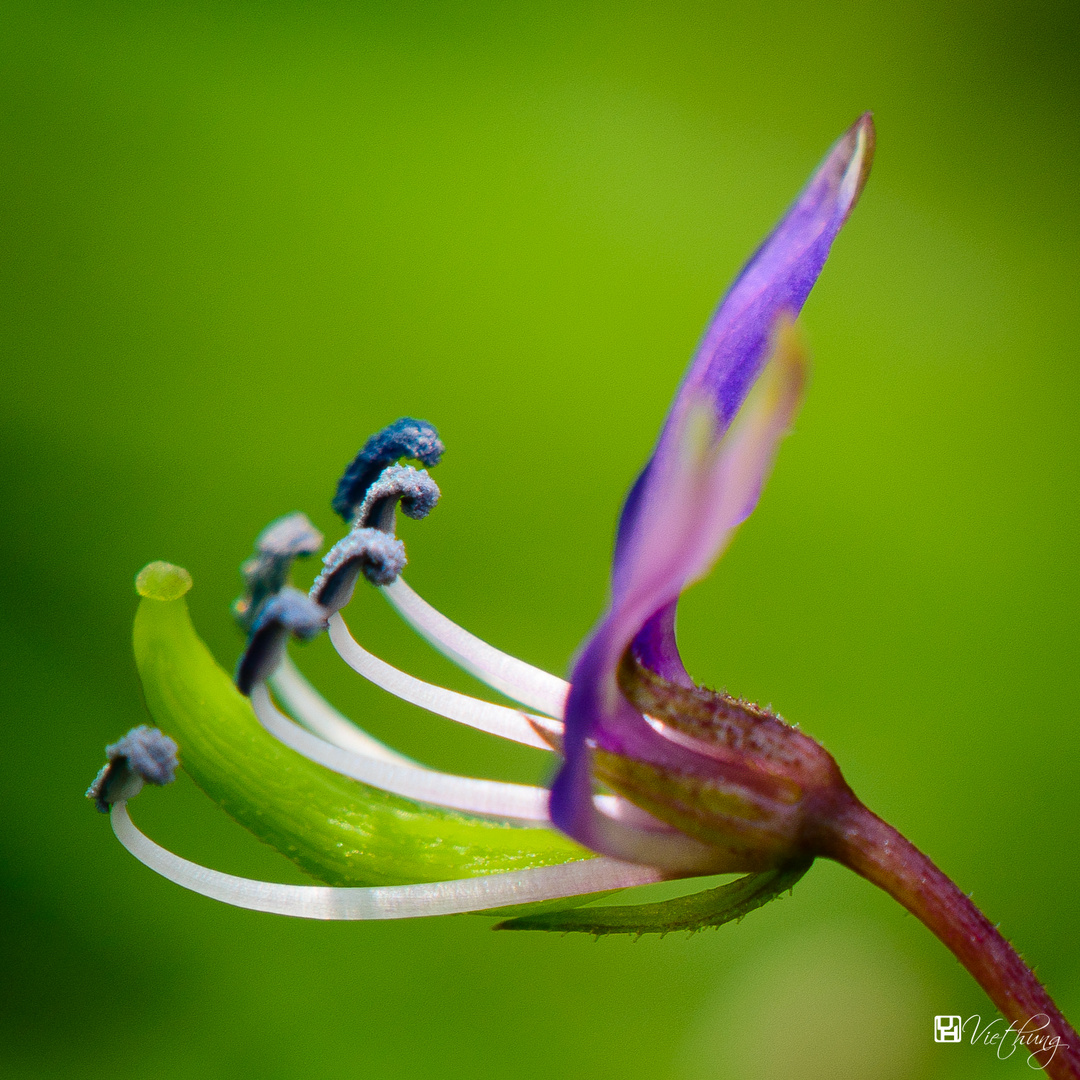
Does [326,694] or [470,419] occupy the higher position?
[470,419]

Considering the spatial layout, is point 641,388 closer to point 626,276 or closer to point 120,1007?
point 626,276

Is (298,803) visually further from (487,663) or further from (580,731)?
(580,731)

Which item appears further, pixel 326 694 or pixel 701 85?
pixel 701 85

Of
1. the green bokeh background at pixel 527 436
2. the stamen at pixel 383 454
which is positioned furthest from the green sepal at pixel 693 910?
the green bokeh background at pixel 527 436

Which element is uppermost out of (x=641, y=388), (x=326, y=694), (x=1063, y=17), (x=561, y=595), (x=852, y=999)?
(x=1063, y=17)

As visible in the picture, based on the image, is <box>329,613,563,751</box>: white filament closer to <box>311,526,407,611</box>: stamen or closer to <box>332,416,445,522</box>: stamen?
<box>311,526,407,611</box>: stamen

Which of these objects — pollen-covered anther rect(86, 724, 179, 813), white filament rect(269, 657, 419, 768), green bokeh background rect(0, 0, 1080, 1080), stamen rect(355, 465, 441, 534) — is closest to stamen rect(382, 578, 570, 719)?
stamen rect(355, 465, 441, 534)

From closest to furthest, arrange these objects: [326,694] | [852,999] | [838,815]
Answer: [838,815], [852,999], [326,694]

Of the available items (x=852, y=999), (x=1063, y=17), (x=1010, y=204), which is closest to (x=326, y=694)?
(x=852, y=999)
